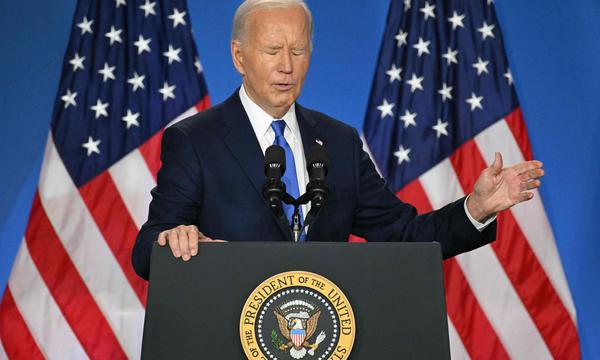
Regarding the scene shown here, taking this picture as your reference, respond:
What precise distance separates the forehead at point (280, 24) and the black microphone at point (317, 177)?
0.52 m

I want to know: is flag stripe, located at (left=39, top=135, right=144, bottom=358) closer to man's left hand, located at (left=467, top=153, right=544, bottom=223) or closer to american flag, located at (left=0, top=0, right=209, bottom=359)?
american flag, located at (left=0, top=0, right=209, bottom=359)

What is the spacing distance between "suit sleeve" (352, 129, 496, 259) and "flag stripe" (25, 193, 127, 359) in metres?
1.98

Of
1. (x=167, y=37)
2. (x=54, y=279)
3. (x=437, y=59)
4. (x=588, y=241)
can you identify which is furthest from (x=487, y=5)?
(x=54, y=279)

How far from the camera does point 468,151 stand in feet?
13.2

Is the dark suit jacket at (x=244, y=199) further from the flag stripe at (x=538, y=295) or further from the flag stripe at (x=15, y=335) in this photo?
the flag stripe at (x=15, y=335)

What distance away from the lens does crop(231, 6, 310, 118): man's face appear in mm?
2160

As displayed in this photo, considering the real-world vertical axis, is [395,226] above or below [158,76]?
below

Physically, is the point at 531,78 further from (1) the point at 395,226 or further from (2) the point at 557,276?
(1) the point at 395,226

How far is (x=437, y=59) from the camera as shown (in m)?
4.10

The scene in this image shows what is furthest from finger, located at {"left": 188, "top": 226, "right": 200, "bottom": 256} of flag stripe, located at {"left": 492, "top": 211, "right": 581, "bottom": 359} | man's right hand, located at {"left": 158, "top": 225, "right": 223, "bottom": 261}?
flag stripe, located at {"left": 492, "top": 211, "right": 581, "bottom": 359}

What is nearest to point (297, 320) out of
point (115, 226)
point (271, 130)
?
point (271, 130)

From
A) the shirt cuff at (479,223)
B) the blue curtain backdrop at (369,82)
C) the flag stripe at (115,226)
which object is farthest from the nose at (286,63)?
the blue curtain backdrop at (369,82)

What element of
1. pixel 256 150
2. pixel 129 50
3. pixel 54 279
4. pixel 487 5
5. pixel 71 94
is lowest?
pixel 54 279

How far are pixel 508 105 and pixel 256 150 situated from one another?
7.44ft
